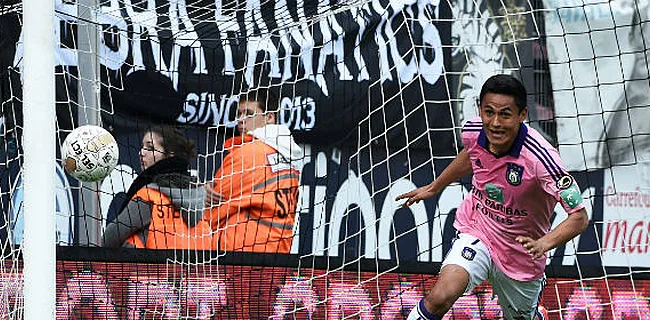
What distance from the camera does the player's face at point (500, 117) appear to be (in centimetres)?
600

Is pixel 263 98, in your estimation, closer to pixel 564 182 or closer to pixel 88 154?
pixel 88 154

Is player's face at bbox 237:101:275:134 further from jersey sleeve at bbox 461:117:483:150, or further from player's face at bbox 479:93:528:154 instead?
player's face at bbox 479:93:528:154

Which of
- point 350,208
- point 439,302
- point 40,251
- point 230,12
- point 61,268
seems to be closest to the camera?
point 40,251


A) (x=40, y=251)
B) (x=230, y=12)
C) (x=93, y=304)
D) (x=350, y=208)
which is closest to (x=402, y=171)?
(x=350, y=208)

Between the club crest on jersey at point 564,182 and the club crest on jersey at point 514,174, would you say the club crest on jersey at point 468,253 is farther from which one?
the club crest on jersey at point 564,182

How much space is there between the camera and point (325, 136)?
8688 millimetres

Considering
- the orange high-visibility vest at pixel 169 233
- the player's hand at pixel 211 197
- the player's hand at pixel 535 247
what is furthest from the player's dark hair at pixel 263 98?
the player's hand at pixel 535 247

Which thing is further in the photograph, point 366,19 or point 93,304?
point 366,19

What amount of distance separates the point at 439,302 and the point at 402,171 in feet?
9.31

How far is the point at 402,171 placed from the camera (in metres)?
8.75

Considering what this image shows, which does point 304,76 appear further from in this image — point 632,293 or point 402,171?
point 632,293

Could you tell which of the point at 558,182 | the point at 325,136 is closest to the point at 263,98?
the point at 325,136

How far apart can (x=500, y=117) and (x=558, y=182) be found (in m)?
0.42

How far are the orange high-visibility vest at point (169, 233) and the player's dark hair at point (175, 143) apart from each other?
0.89 feet
